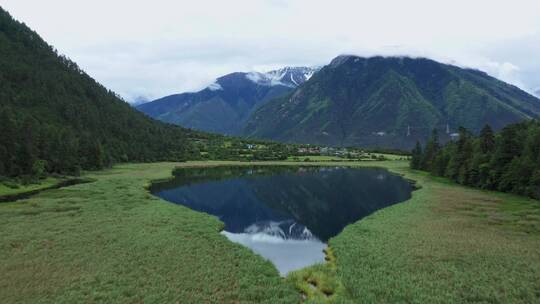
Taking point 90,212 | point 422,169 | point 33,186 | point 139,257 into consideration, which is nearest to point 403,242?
point 139,257

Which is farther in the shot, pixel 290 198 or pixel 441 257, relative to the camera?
pixel 290 198

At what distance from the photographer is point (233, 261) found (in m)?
42.1

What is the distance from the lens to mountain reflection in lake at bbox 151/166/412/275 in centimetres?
5547

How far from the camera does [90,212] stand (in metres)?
66.3

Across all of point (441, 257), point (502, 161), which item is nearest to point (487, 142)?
point (502, 161)

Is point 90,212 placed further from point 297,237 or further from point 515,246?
point 515,246

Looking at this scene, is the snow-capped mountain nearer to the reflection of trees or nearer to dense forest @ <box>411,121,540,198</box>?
the reflection of trees

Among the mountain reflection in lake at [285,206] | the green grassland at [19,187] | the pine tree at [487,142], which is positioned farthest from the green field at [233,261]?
the pine tree at [487,142]

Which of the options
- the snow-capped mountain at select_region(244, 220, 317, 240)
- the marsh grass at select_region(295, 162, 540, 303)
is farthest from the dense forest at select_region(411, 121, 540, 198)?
the snow-capped mountain at select_region(244, 220, 317, 240)

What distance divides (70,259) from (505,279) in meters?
40.1

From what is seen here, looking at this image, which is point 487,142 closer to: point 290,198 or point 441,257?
point 290,198

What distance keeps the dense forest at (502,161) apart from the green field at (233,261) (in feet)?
106

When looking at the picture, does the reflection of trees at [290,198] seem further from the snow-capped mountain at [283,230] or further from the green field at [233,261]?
the green field at [233,261]

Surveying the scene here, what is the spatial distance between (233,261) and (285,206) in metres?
55.4
